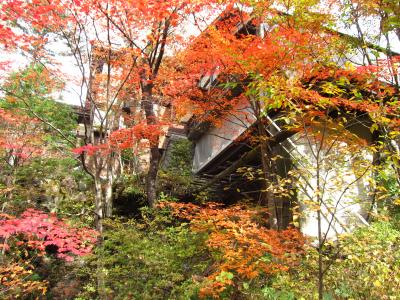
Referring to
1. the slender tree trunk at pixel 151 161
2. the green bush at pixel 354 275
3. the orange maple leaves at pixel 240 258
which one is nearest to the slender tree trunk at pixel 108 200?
the slender tree trunk at pixel 151 161

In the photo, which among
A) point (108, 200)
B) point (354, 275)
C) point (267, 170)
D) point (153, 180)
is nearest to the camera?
point (354, 275)

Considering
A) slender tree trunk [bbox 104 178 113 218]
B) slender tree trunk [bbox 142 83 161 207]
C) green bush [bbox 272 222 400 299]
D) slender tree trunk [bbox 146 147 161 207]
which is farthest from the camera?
slender tree trunk [bbox 104 178 113 218]

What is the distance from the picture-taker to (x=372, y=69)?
7156mm

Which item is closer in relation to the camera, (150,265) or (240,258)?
(240,258)

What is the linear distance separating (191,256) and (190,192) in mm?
7165

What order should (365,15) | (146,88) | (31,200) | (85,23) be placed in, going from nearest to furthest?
1. (365,15)
2. (85,23)
3. (146,88)
4. (31,200)

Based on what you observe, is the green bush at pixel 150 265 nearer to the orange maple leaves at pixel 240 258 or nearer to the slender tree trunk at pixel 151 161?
the orange maple leaves at pixel 240 258

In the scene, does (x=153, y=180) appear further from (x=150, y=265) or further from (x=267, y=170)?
(x=150, y=265)

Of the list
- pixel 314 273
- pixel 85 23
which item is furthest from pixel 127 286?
pixel 85 23

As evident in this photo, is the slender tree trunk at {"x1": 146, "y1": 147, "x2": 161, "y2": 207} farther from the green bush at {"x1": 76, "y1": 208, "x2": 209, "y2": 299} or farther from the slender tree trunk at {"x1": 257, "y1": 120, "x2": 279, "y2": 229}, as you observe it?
the slender tree trunk at {"x1": 257, "y1": 120, "x2": 279, "y2": 229}

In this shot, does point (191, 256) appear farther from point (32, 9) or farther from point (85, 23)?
point (32, 9)

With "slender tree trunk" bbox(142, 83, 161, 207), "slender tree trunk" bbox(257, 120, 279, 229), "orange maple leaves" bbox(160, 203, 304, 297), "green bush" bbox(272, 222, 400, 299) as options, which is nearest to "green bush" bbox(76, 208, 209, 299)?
"orange maple leaves" bbox(160, 203, 304, 297)

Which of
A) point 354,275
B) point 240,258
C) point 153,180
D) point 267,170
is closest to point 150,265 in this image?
point 240,258

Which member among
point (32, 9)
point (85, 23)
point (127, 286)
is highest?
point (32, 9)
